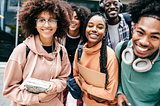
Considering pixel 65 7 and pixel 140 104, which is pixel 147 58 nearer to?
pixel 140 104

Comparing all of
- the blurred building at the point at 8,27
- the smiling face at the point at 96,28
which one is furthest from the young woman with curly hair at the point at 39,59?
the blurred building at the point at 8,27

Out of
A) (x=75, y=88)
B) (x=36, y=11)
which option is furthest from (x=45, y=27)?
(x=75, y=88)

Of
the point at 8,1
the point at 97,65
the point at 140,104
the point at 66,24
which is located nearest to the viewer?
the point at 140,104

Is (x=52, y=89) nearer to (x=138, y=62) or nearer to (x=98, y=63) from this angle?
(x=98, y=63)

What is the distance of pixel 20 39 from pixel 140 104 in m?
6.82


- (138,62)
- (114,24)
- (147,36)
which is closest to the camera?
(147,36)

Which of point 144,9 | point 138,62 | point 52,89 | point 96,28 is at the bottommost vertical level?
point 52,89

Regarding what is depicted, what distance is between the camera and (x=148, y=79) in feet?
4.27

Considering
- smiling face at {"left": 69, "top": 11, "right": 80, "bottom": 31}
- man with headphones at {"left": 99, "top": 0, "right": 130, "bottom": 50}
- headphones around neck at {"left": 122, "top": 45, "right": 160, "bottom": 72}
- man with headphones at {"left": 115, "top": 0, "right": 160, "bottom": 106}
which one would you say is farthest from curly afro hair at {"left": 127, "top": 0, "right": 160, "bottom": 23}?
smiling face at {"left": 69, "top": 11, "right": 80, "bottom": 31}

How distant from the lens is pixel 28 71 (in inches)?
62.9

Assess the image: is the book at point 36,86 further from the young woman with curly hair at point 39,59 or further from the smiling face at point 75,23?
the smiling face at point 75,23

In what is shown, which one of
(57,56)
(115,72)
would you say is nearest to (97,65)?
(115,72)

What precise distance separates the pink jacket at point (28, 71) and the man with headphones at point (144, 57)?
0.93 metres

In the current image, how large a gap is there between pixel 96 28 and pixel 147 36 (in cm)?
74
